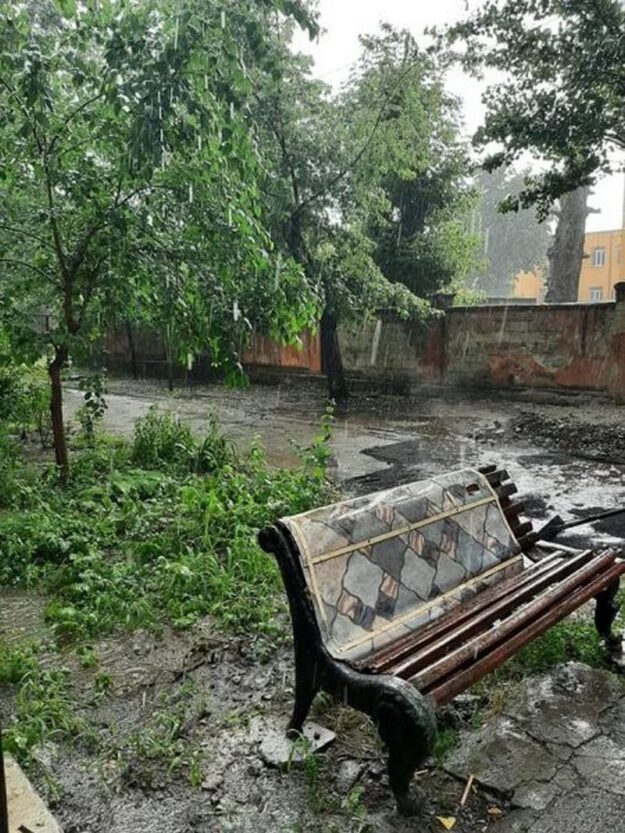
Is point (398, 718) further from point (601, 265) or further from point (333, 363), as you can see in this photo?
point (601, 265)

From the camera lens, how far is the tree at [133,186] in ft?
14.3

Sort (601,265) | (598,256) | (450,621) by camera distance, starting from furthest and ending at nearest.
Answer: (598,256) < (601,265) < (450,621)

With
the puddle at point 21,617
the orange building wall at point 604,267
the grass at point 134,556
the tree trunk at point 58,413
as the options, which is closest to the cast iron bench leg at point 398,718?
the grass at point 134,556

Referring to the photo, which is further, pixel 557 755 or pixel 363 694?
pixel 557 755

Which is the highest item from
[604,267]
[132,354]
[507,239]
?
[507,239]

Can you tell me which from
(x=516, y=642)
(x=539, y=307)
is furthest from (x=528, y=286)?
(x=516, y=642)

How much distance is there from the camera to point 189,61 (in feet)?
14.4

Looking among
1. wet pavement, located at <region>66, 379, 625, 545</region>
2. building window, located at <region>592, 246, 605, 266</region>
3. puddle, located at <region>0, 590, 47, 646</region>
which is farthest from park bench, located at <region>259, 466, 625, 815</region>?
building window, located at <region>592, 246, 605, 266</region>

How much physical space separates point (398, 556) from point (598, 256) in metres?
49.7

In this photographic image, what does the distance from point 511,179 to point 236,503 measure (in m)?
52.6

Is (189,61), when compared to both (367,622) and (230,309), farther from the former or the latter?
(367,622)

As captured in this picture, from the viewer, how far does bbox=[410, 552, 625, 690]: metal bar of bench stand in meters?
2.22

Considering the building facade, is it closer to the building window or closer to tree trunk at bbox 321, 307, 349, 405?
the building window

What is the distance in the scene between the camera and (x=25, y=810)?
78.0 inches
